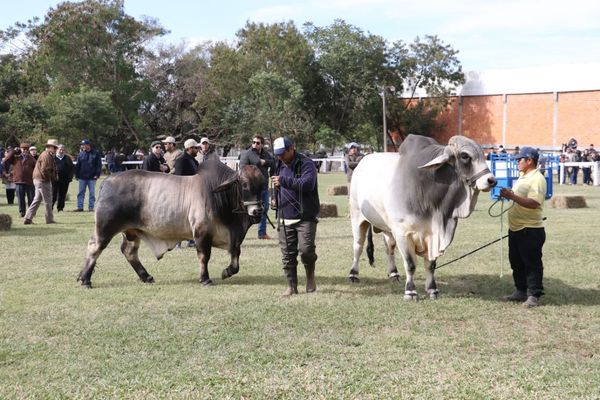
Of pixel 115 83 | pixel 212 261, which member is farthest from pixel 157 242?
pixel 115 83

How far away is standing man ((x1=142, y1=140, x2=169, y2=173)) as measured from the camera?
13993 millimetres

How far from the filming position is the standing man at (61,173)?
20.5m

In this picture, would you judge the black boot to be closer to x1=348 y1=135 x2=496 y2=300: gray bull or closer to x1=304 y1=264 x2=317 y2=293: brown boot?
x1=304 y1=264 x2=317 y2=293: brown boot

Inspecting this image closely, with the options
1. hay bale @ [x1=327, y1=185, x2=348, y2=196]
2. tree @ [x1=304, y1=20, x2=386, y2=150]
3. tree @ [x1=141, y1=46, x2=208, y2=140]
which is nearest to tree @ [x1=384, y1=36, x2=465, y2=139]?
tree @ [x1=304, y1=20, x2=386, y2=150]

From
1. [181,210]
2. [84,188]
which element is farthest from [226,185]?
[84,188]

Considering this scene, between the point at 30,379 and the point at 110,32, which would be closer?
the point at 30,379

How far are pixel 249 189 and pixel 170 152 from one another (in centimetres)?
486

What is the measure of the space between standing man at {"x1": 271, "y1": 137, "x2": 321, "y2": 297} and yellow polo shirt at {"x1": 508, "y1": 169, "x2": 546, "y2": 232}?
7.75 feet

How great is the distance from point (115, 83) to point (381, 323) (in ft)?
155

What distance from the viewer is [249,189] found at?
389 inches

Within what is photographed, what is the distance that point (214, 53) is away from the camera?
195ft

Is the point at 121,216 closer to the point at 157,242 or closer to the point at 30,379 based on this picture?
the point at 157,242

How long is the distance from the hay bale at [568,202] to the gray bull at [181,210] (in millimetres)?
13418

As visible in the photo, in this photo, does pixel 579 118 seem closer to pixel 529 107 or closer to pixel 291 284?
pixel 529 107
